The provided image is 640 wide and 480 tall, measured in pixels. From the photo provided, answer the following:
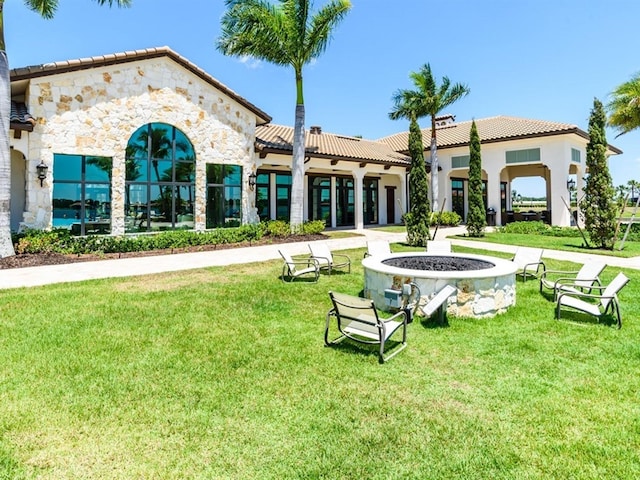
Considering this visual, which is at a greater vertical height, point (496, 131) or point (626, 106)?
point (626, 106)

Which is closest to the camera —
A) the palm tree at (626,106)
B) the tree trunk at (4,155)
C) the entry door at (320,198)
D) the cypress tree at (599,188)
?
the tree trunk at (4,155)

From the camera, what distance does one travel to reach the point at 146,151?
15633mm

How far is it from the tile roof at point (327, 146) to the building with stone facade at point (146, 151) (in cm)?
13

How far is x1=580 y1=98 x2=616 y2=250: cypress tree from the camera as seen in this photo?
14594mm

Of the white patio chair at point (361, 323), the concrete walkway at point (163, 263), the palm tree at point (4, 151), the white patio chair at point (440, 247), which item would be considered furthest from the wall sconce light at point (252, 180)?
the white patio chair at point (361, 323)

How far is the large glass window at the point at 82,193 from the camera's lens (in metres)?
13.8

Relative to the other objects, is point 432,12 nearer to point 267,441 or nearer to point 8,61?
point 8,61

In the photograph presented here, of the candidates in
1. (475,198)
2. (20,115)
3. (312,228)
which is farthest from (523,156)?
(20,115)

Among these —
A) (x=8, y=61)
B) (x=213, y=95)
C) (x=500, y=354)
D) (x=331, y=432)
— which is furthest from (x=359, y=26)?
(x=331, y=432)

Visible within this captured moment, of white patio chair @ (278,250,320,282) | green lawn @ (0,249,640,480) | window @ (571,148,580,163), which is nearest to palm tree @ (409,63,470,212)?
window @ (571,148,580,163)

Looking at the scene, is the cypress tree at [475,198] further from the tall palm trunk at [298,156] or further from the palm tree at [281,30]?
the palm tree at [281,30]

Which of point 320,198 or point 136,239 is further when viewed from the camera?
point 320,198

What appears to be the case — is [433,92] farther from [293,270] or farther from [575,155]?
[293,270]

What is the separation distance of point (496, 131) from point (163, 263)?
24.0 metres
